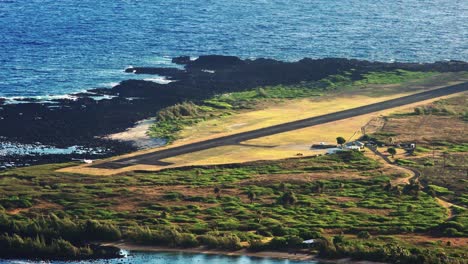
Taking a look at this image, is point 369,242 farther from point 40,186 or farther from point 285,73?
point 285,73

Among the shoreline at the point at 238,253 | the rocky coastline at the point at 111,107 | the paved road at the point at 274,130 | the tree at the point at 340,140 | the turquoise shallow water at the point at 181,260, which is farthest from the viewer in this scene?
the rocky coastline at the point at 111,107

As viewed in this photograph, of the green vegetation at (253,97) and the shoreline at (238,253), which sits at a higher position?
the green vegetation at (253,97)

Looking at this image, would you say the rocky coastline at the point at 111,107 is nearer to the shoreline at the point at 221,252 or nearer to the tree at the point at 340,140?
the tree at the point at 340,140

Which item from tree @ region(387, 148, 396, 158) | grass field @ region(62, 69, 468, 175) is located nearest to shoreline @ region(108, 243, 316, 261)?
grass field @ region(62, 69, 468, 175)

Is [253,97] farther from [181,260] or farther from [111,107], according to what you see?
[181,260]

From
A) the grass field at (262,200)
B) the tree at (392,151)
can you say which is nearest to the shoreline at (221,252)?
the grass field at (262,200)

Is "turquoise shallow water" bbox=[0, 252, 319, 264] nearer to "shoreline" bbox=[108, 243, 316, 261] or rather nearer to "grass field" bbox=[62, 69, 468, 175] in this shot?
"shoreline" bbox=[108, 243, 316, 261]

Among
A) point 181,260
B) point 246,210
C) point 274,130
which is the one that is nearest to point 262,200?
point 246,210
